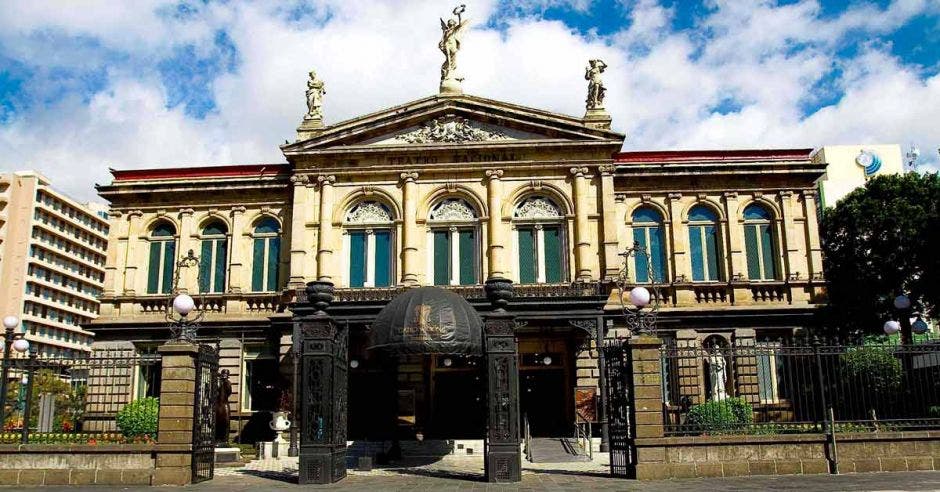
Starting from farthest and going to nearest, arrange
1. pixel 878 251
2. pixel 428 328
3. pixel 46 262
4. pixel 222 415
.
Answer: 1. pixel 46 262
2. pixel 878 251
3. pixel 222 415
4. pixel 428 328

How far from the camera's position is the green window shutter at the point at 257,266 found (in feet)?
97.6

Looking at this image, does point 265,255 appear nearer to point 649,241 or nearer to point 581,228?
point 581,228

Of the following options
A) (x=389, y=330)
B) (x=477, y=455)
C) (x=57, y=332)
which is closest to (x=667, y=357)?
(x=389, y=330)

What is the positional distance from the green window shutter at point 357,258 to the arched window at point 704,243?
12244 millimetres

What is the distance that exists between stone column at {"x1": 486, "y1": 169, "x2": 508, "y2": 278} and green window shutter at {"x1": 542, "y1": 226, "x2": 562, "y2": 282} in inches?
63.9

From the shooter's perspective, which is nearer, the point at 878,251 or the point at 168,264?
the point at 168,264

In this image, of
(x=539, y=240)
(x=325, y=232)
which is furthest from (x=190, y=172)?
(x=539, y=240)

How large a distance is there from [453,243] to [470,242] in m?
0.63

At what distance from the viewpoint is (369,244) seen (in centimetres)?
2895

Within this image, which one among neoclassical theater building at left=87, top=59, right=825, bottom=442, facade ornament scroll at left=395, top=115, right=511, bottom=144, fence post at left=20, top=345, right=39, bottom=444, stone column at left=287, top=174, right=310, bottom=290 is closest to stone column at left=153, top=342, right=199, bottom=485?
fence post at left=20, top=345, right=39, bottom=444

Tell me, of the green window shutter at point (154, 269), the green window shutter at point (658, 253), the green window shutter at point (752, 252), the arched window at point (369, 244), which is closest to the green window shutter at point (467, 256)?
the arched window at point (369, 244)

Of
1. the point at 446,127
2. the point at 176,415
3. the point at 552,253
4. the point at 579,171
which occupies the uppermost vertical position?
the point at 446,127

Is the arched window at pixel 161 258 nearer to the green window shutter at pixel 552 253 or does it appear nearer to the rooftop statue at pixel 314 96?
the rooftop statue at pixel 314 96

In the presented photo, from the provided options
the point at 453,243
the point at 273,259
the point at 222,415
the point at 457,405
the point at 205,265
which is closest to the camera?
the point at 222,415
